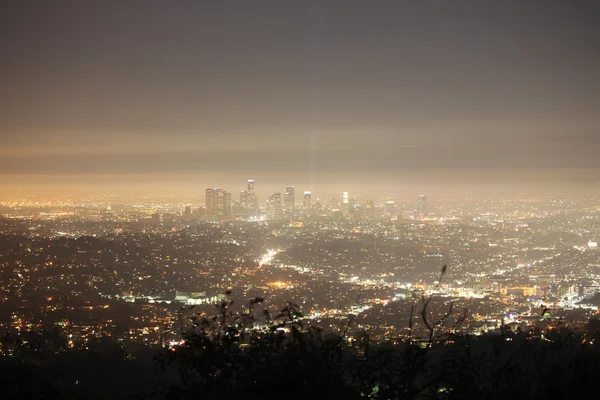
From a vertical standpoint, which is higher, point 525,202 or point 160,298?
point 525,202

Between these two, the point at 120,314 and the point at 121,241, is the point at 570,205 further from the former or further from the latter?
the point at 120,314

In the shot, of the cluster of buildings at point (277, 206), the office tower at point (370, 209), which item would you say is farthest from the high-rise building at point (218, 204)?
the office tower at point (370, 209)

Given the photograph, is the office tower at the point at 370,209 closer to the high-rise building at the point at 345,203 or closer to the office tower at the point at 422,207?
the high-rise building at the point at 345,203

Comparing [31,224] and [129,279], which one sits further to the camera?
[31,224]

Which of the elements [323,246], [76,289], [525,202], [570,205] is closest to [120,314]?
[76,289]

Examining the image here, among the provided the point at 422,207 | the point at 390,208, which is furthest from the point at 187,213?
the point at 422,207
